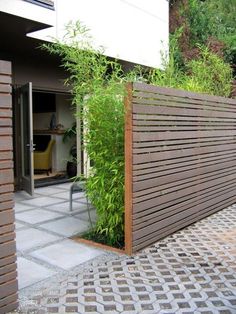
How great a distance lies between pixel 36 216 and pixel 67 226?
0.75m

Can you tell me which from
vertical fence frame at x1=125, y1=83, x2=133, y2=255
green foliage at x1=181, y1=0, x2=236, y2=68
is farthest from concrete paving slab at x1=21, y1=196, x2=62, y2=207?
green foliage at x1=181, y1=0, x2=236, y2=68

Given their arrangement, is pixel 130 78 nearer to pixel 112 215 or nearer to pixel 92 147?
pixel 92 147

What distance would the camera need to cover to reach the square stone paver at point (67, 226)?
4.59 m

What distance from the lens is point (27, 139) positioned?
23.4 feet

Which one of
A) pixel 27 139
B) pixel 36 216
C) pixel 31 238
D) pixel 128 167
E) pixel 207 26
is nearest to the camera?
pixel 128 167

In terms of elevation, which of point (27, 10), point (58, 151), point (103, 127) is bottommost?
point (58, 151)

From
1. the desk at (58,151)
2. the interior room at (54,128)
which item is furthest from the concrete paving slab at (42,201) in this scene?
the desk at (58,151)

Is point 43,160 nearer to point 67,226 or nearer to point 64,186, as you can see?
point 64,186

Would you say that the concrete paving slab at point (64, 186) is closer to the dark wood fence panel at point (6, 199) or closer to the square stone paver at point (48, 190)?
the square stone paver at point (48, 190)

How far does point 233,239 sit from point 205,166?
50.9 inches

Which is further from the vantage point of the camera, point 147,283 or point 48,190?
point 48,190

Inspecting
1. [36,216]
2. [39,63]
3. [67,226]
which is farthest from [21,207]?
[39,63]

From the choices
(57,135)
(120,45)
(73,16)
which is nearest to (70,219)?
(73,16)

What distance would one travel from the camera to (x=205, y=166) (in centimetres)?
532
